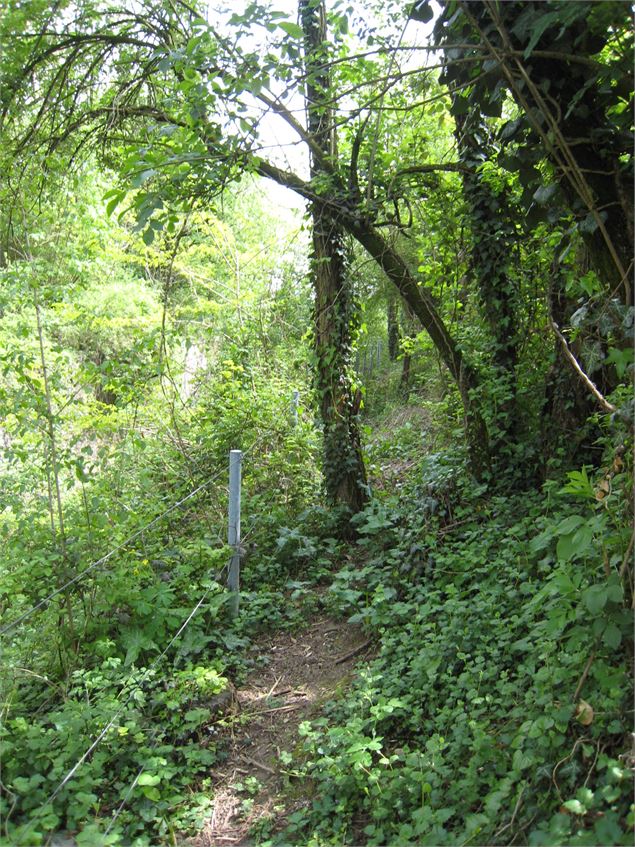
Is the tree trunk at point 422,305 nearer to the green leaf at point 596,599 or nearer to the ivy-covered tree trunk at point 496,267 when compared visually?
the ivy-covered tree trunk at point 496,267

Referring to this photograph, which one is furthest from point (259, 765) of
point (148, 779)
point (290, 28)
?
point (290, 28)

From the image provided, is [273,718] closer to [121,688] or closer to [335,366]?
[121,688]

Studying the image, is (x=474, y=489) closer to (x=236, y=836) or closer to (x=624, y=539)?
(x=624, y=539)

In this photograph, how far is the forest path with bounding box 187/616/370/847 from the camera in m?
3.15

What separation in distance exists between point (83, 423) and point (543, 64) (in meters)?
3.78

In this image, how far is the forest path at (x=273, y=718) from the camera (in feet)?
10.3

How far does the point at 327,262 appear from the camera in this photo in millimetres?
6457

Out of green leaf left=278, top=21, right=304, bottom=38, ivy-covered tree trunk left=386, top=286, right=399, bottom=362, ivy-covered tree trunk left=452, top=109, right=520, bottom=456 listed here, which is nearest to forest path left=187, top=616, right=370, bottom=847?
ivy-covered tree trunk left=452, top=109, right=520, bottom=456

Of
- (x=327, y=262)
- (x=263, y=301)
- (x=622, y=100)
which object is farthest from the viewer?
(x=263, y=301)

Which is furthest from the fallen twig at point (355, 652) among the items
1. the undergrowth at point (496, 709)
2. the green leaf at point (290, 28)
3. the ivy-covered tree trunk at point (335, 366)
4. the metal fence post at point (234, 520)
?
the green leaf at point (290, 28)

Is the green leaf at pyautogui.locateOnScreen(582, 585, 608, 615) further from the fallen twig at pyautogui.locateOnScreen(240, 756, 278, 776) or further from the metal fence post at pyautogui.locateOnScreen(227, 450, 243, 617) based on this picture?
the metal fence post at pyautogui.locateOnScreen(227, 450, 243, 617)

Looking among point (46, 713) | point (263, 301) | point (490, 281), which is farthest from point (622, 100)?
point (263, 301)

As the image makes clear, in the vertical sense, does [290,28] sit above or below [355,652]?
above

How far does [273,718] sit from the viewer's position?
13.1ft
